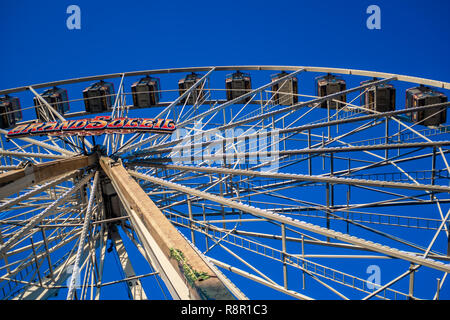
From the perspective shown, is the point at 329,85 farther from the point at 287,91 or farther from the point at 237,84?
the point at 237,84

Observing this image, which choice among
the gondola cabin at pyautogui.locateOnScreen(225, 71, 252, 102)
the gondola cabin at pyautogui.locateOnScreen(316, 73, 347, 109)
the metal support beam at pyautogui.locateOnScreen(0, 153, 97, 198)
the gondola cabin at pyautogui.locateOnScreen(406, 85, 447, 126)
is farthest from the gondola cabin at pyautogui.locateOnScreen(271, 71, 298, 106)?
the metal support beam at pyautogui.locateOnScreen(0, 153, 97, 198)

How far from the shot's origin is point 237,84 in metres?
31.7

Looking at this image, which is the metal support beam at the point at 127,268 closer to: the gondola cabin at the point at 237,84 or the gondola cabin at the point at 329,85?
the gondola cabin at the point at 237,84

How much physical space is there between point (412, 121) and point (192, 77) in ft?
54.2

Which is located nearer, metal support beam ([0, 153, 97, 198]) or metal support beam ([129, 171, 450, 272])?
metal support beam ([129, 171, 450, 272])

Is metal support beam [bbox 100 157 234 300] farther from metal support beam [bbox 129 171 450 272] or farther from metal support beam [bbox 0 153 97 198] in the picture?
metal support beam [bbox 0 153 97 198]

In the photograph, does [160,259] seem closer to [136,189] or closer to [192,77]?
[136,189]

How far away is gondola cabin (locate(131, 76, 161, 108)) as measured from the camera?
32531 mm

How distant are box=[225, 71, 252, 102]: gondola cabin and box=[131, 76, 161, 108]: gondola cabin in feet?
19.6

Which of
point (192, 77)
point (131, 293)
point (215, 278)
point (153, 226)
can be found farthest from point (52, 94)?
point (215, 278)

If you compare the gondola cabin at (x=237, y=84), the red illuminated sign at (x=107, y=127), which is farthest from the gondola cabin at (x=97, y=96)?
the red illuminated sign at (x=107, y=127)

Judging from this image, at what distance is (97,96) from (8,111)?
6.84 metres

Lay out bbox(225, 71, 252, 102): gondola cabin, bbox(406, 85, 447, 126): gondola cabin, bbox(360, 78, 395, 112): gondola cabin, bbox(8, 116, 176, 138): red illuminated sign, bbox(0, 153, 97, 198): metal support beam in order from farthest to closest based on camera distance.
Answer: bbox(225, 71, 252, 102): gondola cabin
bbox(360, 78, 395, 112): gondola cabin
bbox(406, 85, 447, 126): gondola cabin
bbox(8, 116, 176, 138): red illuminated sign
bbox(0, 153, 97, 198): metal support beam
